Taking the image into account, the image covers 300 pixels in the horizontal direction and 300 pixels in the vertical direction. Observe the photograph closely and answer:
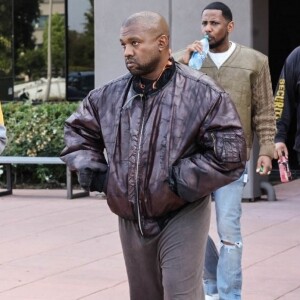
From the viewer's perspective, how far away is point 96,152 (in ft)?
15.5

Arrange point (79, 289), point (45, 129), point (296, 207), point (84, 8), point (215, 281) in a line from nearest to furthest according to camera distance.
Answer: point (215, 281) < point (79, 289) < point (296, 207) < point (45, 129) < point (84, 8)

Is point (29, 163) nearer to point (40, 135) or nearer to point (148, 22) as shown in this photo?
point (40, 135)

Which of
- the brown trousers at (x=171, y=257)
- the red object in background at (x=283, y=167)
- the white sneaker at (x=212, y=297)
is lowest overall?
the white sneaker at (x=212, y=297)

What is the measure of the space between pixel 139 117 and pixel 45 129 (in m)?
9.45

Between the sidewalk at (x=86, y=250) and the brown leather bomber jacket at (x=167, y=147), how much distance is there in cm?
273

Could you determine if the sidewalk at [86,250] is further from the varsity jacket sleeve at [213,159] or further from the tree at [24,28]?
the tree at [24,28]

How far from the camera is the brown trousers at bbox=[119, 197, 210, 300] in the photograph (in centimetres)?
457

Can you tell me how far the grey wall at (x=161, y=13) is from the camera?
39.9ft

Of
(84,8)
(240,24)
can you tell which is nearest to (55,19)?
(84,8)

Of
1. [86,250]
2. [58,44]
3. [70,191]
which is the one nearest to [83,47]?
[58,44]

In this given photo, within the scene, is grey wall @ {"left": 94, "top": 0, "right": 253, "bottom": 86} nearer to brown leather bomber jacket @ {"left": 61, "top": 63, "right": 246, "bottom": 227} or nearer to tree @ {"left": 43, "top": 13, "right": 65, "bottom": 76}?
tree @ {"left": 43, "top": 13, "right": 65, "bottom": 76}

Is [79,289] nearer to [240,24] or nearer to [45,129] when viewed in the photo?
[240,24]

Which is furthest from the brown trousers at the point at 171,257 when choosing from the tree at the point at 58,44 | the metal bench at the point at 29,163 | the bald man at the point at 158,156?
the tree at the point at 58,44

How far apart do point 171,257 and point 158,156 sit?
487 millimetres
